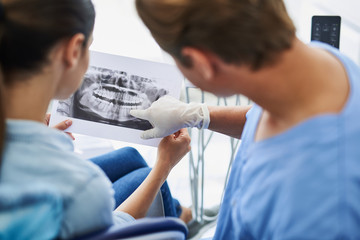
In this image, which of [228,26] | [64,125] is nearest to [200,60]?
[228,26]

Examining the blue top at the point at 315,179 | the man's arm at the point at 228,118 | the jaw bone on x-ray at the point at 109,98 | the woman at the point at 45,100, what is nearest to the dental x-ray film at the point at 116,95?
the jaw bone on x-ray at the point at 109,98

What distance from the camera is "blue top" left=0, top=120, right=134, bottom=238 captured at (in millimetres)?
609

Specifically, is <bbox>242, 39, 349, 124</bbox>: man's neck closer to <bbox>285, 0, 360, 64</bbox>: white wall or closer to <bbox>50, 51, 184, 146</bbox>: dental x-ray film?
<bbox>50, 51, 184, 146</bbox>: dental x-ray film

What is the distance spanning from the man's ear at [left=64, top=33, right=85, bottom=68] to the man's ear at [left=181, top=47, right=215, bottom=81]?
181mm

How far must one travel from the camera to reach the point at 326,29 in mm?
1096

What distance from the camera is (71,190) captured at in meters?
0.63

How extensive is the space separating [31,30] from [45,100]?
0.44 feet

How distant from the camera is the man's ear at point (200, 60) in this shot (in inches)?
24.8

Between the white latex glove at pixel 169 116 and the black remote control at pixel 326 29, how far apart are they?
378 millimetres

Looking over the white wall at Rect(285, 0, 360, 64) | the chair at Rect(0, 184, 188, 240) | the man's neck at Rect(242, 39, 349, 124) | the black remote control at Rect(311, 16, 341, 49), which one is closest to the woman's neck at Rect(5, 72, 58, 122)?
the chair at Rect(0, 184, 188, 240)

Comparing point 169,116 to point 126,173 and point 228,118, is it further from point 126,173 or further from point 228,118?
point 126,173

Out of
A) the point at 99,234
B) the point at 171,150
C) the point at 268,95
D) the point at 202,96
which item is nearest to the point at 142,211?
the point at 171,150

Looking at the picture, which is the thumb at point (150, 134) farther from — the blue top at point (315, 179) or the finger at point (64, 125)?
the blue top at point (315, 179)

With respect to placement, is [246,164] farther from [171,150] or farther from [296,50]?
[171,150]
